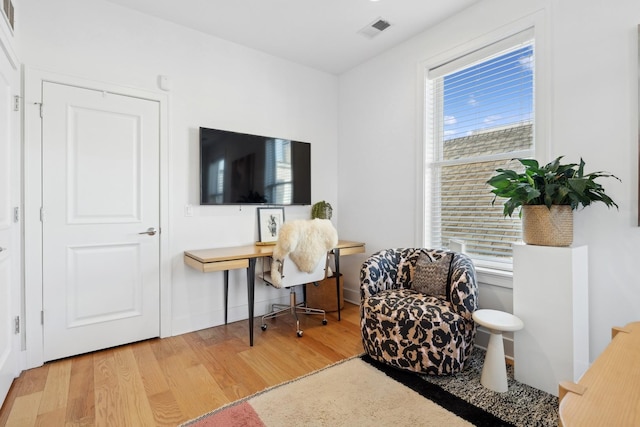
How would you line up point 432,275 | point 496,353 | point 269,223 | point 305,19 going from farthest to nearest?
point 269,223 → point 305,19 → point 432,275 → point 496,353

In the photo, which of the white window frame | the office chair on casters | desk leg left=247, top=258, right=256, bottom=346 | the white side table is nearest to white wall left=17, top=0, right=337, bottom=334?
desk leg left=247, top=258, right=256, bottom=346

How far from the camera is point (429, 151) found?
10.0 ft


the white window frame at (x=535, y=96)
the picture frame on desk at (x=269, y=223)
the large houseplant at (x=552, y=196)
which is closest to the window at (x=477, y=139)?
the white window frame at (x=535, y=96)

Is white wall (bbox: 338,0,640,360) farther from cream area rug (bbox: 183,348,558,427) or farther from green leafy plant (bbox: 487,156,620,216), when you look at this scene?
cream area rug (bbox: 183,348,558,427)

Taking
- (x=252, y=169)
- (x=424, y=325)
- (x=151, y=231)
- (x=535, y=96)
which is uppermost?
(x=535, y=96)

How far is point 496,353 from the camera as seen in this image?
1995 mm

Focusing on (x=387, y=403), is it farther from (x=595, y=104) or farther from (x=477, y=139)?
(x=595, y=104)

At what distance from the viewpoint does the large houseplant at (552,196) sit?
186cm

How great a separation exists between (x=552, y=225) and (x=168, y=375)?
8.74ft

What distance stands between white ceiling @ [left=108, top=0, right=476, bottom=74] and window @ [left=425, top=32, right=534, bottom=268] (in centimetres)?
51

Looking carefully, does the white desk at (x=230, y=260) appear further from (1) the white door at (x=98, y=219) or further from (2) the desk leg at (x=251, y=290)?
(1) the white door at (x=98, y=219)

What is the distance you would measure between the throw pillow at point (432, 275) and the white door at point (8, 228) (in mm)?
2731

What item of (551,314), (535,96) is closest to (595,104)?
(535,96)

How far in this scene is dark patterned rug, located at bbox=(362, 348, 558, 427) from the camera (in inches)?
67.0
